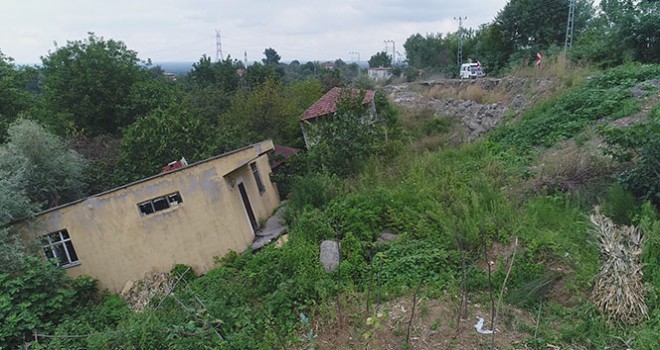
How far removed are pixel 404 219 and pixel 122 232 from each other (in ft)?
21.5

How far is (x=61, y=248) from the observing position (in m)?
9.48

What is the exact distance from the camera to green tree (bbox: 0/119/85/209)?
1080 centimetres

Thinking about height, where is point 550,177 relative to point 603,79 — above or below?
below

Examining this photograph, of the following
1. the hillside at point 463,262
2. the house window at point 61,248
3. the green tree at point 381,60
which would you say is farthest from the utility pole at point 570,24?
the green tree at point 381,60

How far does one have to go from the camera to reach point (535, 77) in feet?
50.7

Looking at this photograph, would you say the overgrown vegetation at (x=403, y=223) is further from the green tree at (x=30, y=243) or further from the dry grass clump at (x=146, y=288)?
the dry grass clump at (x=146, y=288)

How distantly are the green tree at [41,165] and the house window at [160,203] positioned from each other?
10.9 ft

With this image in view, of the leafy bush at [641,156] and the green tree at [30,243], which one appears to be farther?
the green tree at [30,243]

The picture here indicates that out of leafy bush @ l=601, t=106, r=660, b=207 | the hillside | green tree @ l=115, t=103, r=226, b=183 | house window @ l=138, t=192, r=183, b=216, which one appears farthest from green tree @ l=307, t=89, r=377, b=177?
leafy bush @ l=601, t=106, r=660, b=207

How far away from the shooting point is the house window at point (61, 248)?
934 centimetres

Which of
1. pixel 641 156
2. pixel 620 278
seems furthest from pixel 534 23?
pixel 620 278

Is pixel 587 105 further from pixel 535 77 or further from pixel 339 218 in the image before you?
pixel 339 218

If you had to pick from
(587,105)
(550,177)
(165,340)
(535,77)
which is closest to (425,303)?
(165,340)

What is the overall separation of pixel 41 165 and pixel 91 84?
1114cm
